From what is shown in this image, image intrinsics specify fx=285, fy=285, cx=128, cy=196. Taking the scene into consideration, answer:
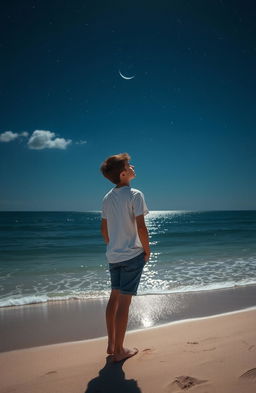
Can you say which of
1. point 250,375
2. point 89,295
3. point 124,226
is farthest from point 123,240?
point 89,295

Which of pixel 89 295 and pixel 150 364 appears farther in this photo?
pixel 89 295

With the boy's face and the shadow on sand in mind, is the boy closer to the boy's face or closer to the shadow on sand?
the boy's face

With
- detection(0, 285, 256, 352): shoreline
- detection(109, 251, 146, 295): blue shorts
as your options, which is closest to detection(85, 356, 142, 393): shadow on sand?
detection(109, 251, 146, 295): blue shorts

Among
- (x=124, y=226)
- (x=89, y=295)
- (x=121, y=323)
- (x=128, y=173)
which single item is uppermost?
(x=128, y=173)

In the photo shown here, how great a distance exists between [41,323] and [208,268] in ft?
21.1

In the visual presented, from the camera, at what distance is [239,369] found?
8.14 ft

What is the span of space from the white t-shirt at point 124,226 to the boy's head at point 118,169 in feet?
0.35

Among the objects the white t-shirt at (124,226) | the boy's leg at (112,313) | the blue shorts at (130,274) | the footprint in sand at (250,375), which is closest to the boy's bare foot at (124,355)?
the boy's leg at (112,313)

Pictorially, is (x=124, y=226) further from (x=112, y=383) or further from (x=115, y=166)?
(x=112, y=383)

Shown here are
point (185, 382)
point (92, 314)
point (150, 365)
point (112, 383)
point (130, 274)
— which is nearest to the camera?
point (185, 382)

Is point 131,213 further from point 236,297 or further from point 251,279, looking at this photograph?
point 251,279

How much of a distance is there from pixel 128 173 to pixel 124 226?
0.55 m

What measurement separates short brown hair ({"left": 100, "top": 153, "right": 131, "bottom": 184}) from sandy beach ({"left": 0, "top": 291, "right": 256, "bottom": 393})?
72.1 inches

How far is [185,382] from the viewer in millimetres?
2348
